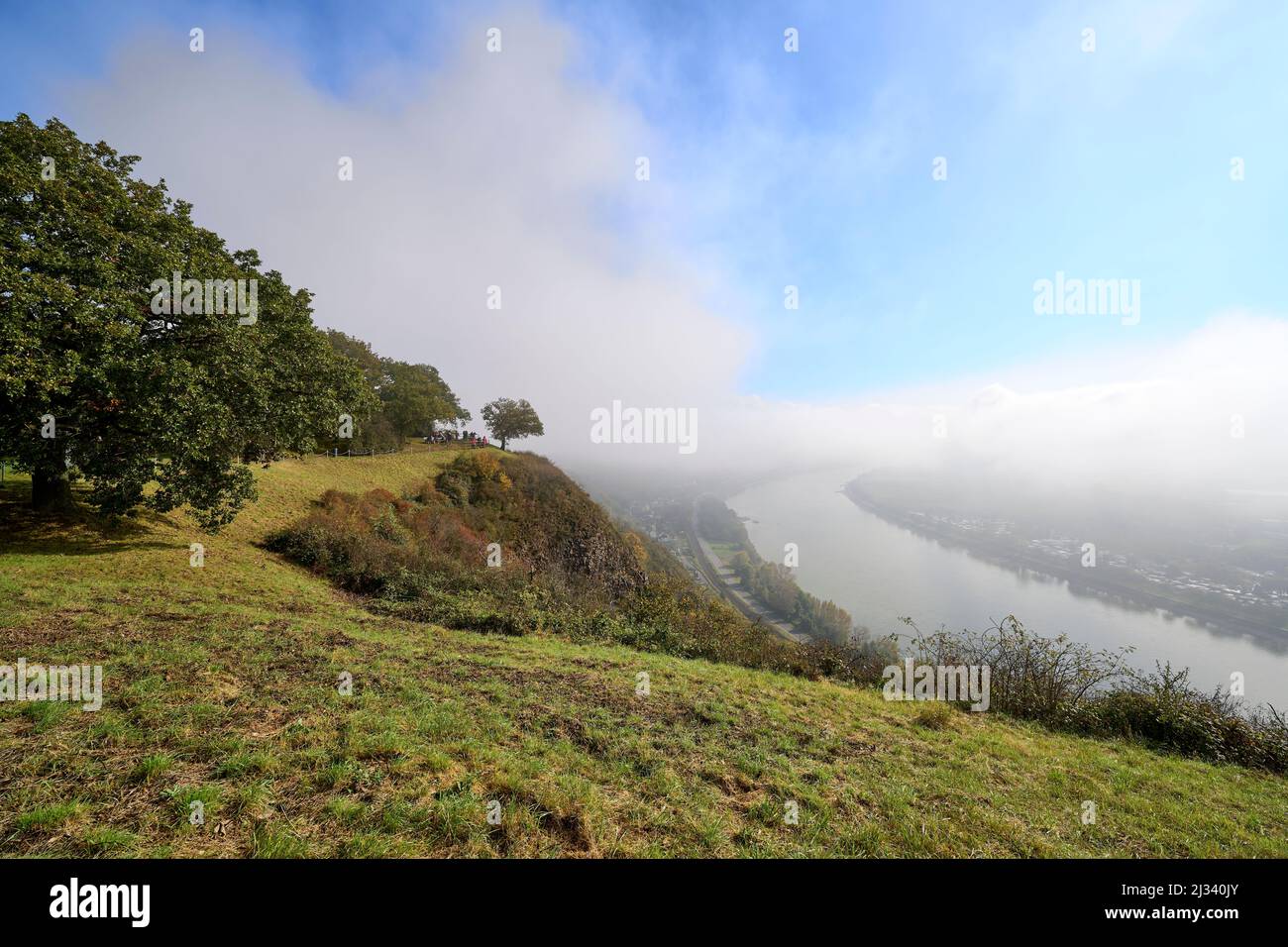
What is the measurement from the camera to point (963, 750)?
314 inches

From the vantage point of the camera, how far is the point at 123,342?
11359 millimetres

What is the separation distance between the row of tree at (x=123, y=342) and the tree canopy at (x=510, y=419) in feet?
109

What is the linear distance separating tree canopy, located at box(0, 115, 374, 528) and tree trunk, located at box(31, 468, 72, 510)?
39 mm

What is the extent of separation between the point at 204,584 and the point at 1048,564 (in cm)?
15335

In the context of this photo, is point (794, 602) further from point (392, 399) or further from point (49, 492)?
point (49, 492)

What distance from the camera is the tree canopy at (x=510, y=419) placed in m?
50.2

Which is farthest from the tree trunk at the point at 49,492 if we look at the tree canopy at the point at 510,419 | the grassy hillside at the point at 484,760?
the tree canopy at the point at 510,419

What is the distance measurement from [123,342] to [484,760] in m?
15.3

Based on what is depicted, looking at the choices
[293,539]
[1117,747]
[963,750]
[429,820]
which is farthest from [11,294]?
[1117,747]

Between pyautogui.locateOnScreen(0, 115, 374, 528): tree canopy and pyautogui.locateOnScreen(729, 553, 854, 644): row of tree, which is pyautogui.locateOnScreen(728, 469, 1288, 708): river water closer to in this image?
pyautogui.locateOnScreen(729, 553, 854, 644): row of tree

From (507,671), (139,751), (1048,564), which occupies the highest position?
(139,751)

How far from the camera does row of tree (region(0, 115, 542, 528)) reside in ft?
34.3

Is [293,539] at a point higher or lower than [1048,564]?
higher
